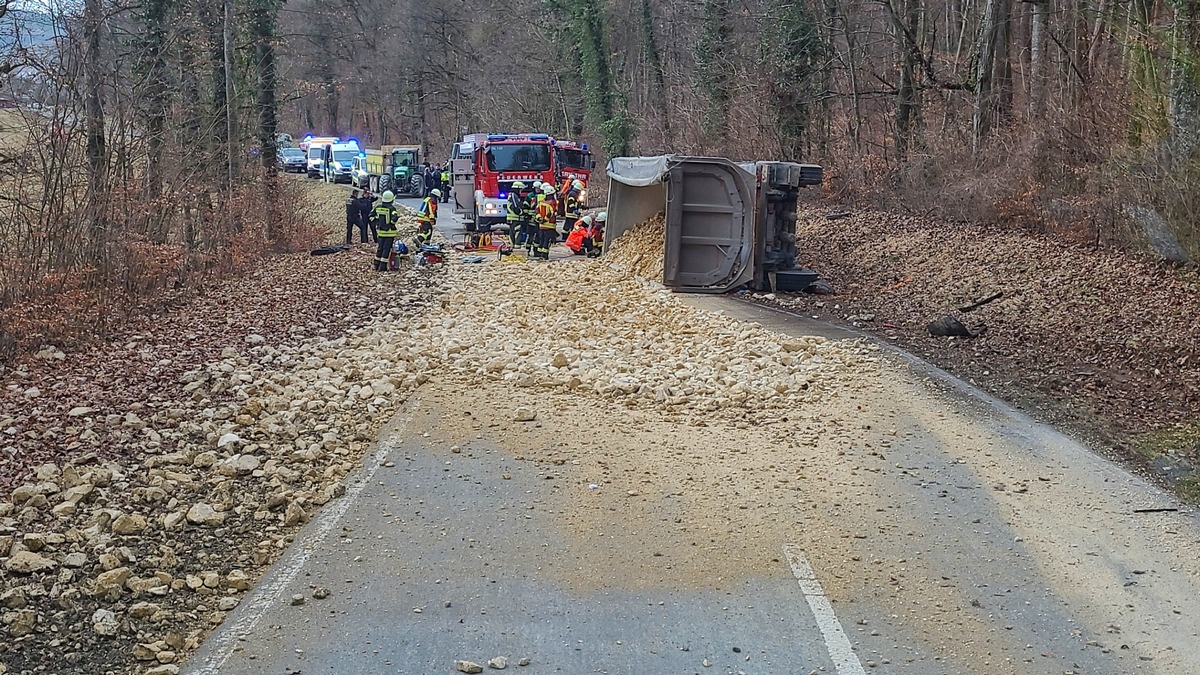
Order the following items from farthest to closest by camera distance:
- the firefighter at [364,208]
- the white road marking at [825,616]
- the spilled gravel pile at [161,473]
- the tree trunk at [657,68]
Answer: the tree trunk at [657,68]
the firefighter at [364,208]
the spilled gravel pile at [161,473]
the white road marking at [825,616]

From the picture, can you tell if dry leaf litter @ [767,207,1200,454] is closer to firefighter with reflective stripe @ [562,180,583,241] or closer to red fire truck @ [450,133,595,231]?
firefighter with reflective stripe @ [562,180,583,241]

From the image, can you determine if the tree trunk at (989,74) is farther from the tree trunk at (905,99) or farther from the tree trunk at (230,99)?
→ the tree trunk at (230,99)

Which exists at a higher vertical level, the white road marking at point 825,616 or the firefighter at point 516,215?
the firefighter at point 516,215

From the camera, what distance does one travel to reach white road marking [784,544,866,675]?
4.62 m

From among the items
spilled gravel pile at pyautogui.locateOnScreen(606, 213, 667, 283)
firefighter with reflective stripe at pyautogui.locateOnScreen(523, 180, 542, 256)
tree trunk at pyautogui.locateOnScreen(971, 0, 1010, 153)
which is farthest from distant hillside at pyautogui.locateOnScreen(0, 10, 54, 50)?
tree trunk at pyautogui.locateOnScreen(971, 0, 1010, 153)

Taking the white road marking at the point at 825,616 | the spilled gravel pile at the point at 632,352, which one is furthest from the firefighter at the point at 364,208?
the white road marking at the point at 825,616

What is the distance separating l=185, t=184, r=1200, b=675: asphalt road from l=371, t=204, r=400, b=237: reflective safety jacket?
11.3 metres

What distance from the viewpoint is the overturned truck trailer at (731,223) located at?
608 inches

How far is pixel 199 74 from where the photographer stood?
69.1 ft

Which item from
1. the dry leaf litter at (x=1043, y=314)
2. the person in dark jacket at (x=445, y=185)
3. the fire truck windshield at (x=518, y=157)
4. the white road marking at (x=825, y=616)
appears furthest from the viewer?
the person in dark jacket at (x=445, y=185)

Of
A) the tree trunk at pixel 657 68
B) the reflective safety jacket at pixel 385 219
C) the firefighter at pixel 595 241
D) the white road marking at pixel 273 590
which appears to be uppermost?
the tree trunk at pixel 657 68

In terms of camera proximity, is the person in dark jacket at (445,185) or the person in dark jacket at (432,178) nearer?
the person in dark jacket at (445,185)

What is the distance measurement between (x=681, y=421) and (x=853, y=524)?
251 centimetres

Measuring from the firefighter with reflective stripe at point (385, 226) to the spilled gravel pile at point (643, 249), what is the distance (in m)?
3.99
